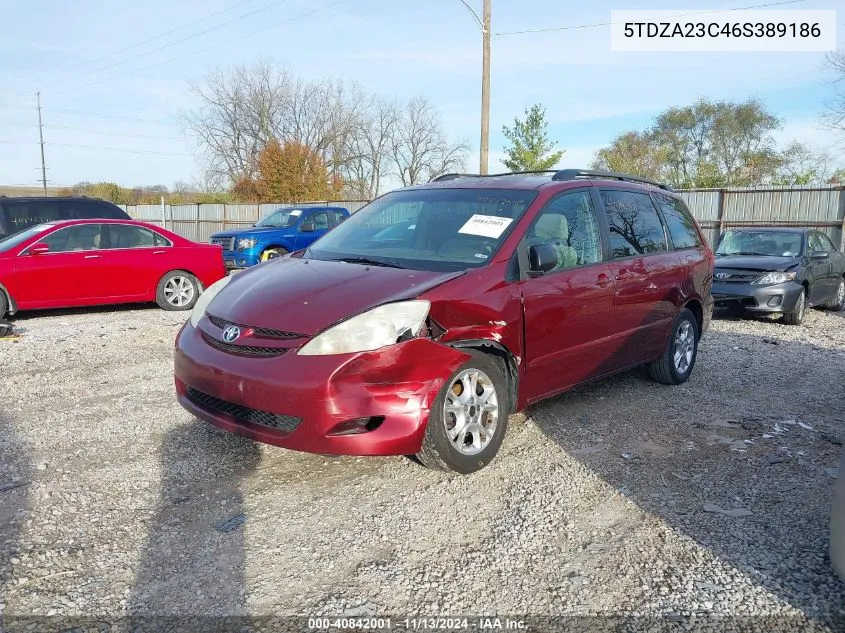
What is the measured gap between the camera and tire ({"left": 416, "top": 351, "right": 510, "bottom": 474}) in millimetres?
3594

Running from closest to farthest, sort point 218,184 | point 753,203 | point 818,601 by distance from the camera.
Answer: point 818,601
point 753,203
point 218,184

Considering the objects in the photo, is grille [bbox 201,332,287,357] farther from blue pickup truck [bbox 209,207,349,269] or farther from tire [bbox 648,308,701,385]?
blue pickup truck [bbox 209,207,349,269]

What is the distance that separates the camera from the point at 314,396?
3.35m

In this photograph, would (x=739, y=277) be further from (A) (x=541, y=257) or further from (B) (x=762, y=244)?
(A) (x=541, y=257)

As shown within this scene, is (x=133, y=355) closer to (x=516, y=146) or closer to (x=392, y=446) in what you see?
(x=392, y=446)

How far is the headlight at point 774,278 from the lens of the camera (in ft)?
32.7

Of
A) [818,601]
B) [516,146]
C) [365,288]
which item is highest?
[516,146]

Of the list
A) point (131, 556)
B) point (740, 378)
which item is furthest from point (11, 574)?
point (740, 378)

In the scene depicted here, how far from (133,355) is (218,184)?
45939 mm

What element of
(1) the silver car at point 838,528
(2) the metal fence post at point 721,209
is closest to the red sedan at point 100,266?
(1) the silver car at point 838,528

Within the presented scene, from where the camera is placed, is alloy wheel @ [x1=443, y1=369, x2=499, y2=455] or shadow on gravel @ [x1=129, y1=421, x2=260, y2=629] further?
alloy wheel @ [x1=443, y1=369, x2=499, y2=455]

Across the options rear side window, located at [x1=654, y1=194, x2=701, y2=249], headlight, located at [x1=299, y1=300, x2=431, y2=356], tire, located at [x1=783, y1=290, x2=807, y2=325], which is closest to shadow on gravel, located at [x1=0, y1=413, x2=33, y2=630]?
headlight, located at [x1=299, y1=300, x2=431, y2=356]

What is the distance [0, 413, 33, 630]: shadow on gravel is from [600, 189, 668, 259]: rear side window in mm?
4147

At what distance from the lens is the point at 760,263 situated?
10273 millimetres
